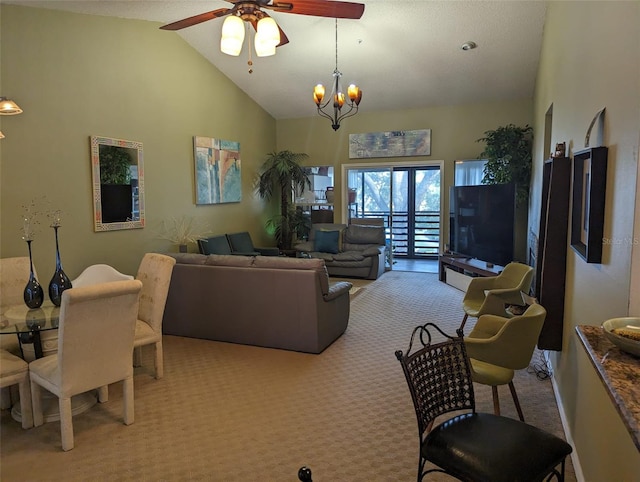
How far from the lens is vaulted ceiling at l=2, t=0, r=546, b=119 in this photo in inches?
195

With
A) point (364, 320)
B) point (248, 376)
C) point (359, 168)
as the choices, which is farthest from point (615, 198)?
point (359, 168)

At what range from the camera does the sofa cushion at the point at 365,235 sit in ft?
25.9

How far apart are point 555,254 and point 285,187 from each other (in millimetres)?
5935

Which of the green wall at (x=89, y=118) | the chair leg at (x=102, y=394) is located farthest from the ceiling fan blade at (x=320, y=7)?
the chair leg at (x=102, y=394)

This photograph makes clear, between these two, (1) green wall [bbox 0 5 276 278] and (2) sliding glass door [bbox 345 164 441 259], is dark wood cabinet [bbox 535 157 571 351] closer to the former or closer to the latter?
(1) green wall [bbox 0 5 276 278]

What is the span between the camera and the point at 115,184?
5.17 m

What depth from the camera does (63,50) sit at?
179 inches

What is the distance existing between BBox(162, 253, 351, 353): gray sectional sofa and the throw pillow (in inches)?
123

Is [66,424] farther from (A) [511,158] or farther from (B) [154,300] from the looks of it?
(A) [511,158]

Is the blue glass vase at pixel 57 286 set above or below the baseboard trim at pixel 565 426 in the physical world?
above

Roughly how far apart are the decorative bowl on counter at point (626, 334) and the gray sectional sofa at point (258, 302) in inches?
109

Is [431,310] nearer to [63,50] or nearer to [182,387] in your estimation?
[182,387]

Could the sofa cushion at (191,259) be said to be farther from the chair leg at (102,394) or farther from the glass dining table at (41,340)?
the chair leg at (102,394)

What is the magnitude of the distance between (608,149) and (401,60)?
494 cm
